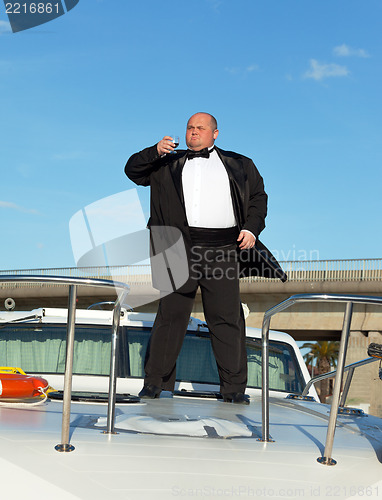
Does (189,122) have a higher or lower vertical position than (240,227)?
higher

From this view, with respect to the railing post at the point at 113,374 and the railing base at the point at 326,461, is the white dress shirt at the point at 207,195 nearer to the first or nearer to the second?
the railing post at the point at 113,374

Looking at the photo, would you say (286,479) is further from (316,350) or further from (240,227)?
(316,350)

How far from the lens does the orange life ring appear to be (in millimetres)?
3541

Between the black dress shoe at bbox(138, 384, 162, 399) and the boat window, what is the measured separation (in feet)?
3.99

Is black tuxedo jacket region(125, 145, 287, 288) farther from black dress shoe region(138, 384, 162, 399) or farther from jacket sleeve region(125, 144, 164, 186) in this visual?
black dress shoe region(138, 384, 162, 399)

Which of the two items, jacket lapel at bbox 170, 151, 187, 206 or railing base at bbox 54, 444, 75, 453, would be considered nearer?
railing base at bbox 54, 444, 75, 453

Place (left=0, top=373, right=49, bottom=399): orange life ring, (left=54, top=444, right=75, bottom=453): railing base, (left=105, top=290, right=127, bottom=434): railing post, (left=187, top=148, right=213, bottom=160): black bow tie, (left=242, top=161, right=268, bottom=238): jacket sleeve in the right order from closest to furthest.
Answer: (left=54, top=444, right=75, bottom=453): railing base
(left=105, top=290, right=127, bottom=434): railing post
(left=0, top=373, right=49, bottom=399): orange life ring
(left=242, top=161, right=268, bottom=238): jacket sleeve
(left=187, top=148, right=213, bottom=160): black bow tie

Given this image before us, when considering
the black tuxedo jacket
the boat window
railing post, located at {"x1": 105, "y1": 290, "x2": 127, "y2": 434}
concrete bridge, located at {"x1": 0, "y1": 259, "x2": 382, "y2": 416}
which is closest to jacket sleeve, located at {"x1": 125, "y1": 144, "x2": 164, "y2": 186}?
the black tuxedo jacket

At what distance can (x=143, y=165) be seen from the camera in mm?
4434

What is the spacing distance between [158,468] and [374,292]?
27.3m

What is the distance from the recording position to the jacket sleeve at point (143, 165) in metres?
4.33

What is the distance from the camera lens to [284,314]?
1228 inches

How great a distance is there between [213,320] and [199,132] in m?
1.27

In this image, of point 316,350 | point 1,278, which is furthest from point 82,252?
point 316,350
